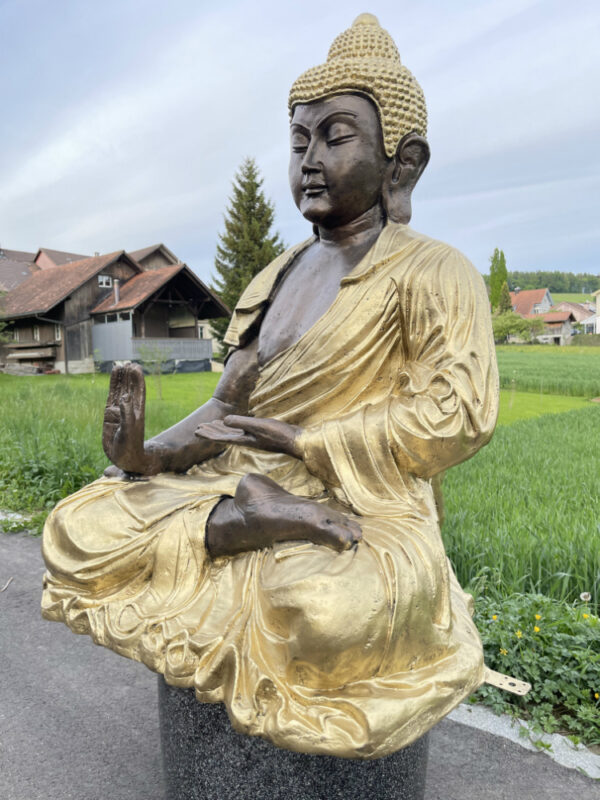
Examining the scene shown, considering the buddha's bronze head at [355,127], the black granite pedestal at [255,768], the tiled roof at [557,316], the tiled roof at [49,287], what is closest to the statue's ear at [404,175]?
the buddha's bronze head at [355,127]

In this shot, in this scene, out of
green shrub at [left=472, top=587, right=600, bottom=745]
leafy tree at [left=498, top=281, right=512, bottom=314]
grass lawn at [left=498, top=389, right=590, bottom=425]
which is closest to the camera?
green shrub at [left=472, top=587, right=600, bottom=745]

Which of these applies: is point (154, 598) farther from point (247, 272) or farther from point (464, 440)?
point (247, 272)

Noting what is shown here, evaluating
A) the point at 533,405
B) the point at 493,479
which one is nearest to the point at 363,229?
the point at 493,479

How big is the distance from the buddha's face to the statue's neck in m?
0.05

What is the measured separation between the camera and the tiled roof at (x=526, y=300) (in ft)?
192

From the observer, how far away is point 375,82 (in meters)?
1.85

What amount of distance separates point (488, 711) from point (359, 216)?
6.33 feet

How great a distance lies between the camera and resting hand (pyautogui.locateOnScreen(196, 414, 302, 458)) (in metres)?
1.74

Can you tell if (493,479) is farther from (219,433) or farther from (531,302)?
(531,302)

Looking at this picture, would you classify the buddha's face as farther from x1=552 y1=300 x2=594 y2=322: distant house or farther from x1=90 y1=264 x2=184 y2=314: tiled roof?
x1=552 y1=300 x2=594 y2=322: distant house

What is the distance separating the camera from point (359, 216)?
6.62ft

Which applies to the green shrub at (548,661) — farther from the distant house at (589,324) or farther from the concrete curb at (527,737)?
the distant house at (589,324)

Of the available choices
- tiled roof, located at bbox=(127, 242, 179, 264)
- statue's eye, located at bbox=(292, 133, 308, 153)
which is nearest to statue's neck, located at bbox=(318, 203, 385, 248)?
statue's eye, located at bbox=(292, 133, 308, 153)


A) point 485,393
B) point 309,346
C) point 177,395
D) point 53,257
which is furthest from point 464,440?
point 53,257
